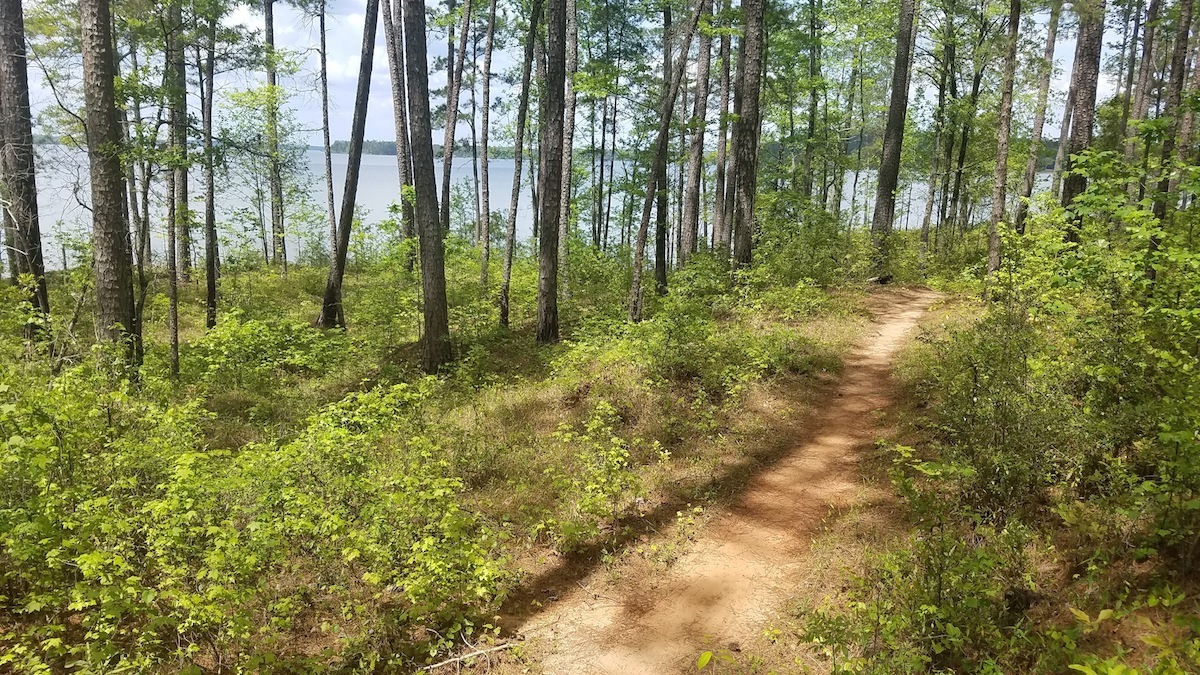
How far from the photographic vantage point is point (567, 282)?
1602 cm

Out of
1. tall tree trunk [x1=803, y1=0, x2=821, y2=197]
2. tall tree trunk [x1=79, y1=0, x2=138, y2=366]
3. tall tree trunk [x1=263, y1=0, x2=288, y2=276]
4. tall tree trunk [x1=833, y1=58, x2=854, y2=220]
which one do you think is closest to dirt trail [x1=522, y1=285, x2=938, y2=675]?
tall tree trunk [x1=79, y1=0, x2=138, y2=366]

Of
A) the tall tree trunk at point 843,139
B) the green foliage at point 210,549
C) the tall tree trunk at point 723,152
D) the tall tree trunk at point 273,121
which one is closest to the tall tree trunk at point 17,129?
the tall tree trunk at point 273,121

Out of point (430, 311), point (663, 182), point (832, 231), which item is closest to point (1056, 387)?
point (430, 311)

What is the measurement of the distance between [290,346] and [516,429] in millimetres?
6841

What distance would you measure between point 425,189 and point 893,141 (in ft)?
45.1

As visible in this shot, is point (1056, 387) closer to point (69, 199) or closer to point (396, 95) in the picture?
point (69, 199)

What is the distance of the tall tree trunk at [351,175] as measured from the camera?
15.3 metres

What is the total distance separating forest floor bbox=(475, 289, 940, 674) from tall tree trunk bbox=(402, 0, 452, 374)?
7.13 m

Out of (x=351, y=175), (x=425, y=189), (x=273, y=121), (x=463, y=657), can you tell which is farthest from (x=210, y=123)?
(x=463, y=657)

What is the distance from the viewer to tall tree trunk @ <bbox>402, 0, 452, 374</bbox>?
32.3 ft

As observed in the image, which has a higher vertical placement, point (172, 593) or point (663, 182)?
point (663, 182)

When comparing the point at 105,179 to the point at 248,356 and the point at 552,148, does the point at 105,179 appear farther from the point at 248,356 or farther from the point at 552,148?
the point at 552,148

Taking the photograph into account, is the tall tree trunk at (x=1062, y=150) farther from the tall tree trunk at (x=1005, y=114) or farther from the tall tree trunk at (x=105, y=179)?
the tall tree trunk at (x=105, y=179)

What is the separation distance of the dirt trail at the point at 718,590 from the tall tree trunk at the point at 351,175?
12.8 m
